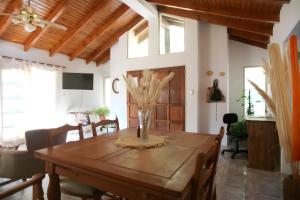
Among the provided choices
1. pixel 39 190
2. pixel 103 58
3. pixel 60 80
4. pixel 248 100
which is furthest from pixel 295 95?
pixel 103 58

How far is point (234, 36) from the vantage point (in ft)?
17.1

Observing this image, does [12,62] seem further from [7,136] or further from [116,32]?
[116,32]

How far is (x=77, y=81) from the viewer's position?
21.4ft

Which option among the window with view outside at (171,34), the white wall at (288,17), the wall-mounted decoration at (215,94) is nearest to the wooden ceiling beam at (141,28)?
the window with view outside at (171,34)

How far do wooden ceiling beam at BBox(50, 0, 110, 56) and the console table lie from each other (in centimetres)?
406

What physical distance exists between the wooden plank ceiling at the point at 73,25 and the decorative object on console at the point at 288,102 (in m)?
3.84

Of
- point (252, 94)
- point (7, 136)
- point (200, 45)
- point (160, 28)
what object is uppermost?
point (160, 28)

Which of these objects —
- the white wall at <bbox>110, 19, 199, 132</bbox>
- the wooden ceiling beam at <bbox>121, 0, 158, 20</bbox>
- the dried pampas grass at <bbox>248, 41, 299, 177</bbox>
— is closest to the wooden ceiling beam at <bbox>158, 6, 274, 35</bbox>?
the white wall at <bbox>110, 19, 199, 132</bbox>

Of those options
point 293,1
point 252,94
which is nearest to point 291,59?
point 293,1

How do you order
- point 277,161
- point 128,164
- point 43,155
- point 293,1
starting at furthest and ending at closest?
1. point 277,161
2. point 293,1
3. point 43,155
4. point 128,164

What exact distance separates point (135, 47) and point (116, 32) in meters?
0.75

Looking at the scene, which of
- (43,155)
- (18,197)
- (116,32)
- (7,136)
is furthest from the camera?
(116,32)

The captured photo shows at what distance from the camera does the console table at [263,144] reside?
125 inches

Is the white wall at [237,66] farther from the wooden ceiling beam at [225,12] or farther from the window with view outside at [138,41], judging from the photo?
the window with view outside at [138,41]
